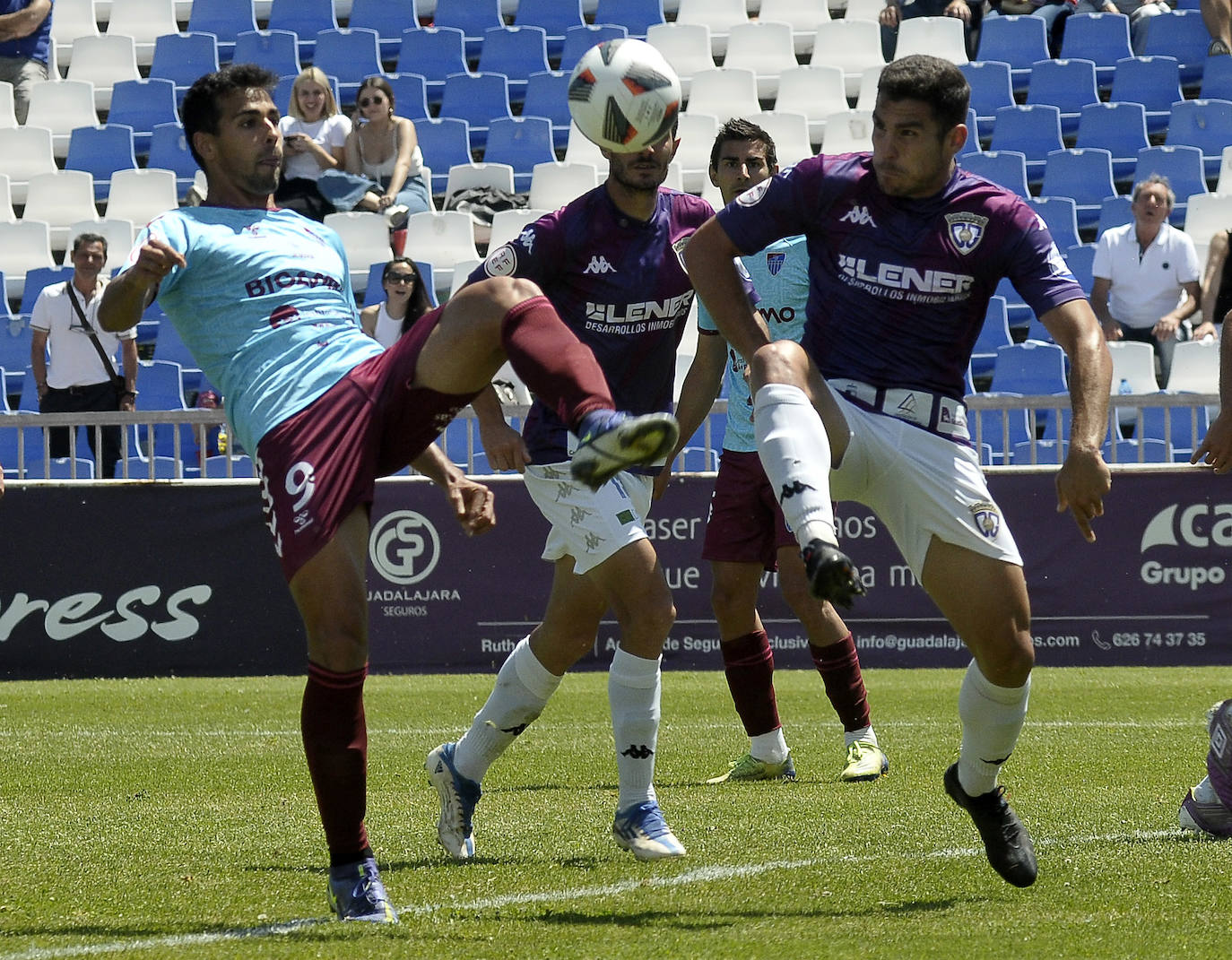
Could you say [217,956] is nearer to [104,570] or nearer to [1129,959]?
[1129,959]

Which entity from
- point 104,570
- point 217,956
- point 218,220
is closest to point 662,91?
point 218,220

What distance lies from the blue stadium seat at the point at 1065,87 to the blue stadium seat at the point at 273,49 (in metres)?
7.89

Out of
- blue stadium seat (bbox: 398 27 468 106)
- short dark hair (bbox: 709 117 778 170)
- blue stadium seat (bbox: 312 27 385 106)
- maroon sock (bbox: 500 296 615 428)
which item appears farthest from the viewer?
blue stadium seat (bbox: 398 27 468 106)

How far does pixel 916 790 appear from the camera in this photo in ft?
22.0

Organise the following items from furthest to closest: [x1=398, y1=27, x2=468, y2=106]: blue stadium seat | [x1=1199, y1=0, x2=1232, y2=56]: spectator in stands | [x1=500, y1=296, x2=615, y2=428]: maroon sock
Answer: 1. [x1=398, y1=27, x2=468, y2=106]: blue stadium seat
2. [x1=1199, y1=0, x2=1232, y2=56]: spectator in stands
3. [x1=500, y1=296, x2=615, y2=428]: maroon sock

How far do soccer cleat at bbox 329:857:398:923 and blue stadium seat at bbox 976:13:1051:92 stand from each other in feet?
50.8

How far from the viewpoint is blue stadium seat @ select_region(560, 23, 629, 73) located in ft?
60.0

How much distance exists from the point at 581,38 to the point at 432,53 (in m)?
1.68

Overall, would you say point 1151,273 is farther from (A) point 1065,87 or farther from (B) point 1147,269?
(A) point 1065,87

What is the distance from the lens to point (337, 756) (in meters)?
4.33

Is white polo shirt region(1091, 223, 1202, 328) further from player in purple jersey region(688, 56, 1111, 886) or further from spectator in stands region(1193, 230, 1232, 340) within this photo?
player in purple jersey region(688, 56, 1111, 886)

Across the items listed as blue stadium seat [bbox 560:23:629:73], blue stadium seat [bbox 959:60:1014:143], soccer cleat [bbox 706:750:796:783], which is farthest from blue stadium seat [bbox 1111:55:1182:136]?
soccer cleat [bbox 706:750:796:783]

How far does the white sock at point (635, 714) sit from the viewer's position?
211 inches

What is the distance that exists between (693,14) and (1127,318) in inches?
272
